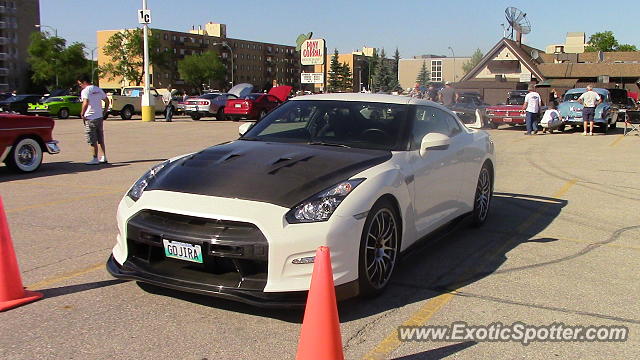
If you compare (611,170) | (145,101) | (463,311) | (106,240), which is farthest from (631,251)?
(145,101)

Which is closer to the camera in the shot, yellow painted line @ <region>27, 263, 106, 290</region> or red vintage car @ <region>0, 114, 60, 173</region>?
yellow painted line @ <region>27, 263, 106, 290</region>

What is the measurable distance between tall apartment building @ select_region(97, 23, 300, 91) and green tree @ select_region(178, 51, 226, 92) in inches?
129

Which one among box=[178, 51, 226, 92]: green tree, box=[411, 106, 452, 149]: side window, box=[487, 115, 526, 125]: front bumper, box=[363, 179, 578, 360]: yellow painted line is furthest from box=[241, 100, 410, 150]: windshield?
box=[178, 51, 226, 92]: green tree

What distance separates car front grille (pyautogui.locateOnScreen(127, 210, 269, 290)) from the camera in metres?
3.64

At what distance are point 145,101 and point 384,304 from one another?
87.9 ft

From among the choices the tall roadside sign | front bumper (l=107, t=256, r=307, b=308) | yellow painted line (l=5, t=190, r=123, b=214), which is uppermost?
the tall roadside sign

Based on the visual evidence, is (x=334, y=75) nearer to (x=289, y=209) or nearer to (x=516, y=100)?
(x=516, y=100)

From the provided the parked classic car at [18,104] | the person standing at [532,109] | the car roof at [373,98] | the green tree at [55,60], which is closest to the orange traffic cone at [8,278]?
the car roof at [373,98]

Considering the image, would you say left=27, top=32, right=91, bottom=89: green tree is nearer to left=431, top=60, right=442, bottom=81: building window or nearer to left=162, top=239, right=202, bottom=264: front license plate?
left=431, top=60, right=442, bottom=81: building window

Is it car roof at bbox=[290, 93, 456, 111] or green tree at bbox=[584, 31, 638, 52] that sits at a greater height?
green tree at bbox=[584, 31, 638, 52]

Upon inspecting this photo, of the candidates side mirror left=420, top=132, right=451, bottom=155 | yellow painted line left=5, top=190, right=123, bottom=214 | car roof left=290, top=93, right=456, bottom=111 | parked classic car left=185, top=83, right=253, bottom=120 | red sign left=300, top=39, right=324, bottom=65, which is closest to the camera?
side mirror left=420, top=132, right=451, bottom=155

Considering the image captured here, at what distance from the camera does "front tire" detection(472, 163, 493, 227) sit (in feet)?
21.3

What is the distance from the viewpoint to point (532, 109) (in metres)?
21.5

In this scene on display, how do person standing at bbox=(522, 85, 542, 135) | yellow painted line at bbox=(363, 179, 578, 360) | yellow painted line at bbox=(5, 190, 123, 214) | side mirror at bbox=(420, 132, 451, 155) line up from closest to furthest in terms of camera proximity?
1. yellow painted line at bbox=(363, 179, 578, 360)
2. side mirror at bbox=(420, 132, 451, 155)
3. yellow painted line at bbox=(5, 190, 123, 214)
4. person standing at bbox=(522, 85, 542, 135)
